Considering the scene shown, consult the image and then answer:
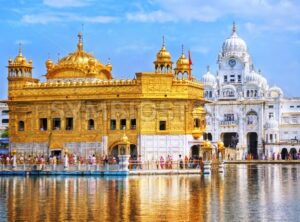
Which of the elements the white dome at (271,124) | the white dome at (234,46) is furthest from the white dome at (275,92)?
the white dome at (271,124)

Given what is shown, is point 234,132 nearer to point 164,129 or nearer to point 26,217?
point 164,129

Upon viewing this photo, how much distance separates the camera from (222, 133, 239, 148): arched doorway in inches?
3509

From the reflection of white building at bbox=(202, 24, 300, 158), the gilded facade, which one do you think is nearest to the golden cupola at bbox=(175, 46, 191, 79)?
the gilded facade

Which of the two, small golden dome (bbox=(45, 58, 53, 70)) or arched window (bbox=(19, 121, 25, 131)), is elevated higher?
small golden dome (bbox=(45, 58, 53, 70))

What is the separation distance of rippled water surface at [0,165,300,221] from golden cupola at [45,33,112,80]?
1812 cm

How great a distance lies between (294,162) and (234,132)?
762 inches

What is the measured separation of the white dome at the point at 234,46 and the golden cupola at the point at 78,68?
50.3 m

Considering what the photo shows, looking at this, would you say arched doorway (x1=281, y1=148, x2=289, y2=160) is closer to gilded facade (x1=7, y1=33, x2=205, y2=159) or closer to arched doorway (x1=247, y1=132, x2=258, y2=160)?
arched doorway (x1=247, y1=132, x2=258, y2=160)

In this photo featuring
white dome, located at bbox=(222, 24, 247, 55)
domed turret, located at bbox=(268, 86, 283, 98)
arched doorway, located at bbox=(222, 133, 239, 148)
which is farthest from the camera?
white dome, located at bbox=(222, 24, 247, 55)

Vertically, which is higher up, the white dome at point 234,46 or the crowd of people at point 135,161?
the white dome at point 234,46

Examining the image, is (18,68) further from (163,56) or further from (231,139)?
(231,139)

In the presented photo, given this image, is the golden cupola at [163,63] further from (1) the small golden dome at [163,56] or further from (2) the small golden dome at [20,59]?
(2) the small golden dome at [20,59]

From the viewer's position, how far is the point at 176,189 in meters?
27.0

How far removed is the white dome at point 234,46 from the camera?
97.4 m
